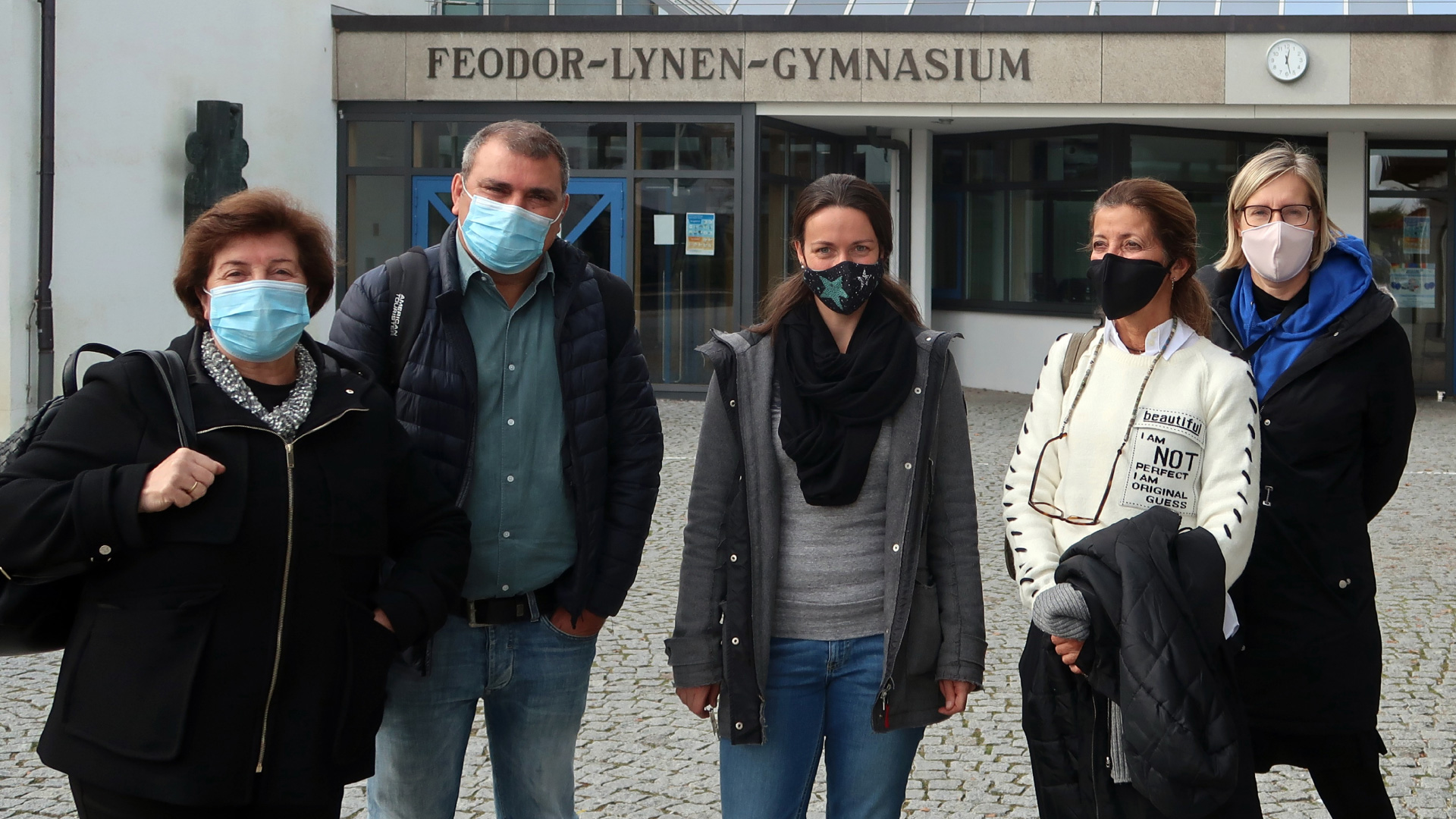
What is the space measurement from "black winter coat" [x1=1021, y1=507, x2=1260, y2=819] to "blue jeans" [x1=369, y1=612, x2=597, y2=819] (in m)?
1.02

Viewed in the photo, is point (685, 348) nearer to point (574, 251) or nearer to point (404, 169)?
point (404, 169)

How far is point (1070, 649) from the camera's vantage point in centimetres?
290

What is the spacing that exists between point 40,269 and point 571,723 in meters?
10.1

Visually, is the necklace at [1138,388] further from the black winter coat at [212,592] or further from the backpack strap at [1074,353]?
the black winter coat at [212,592]

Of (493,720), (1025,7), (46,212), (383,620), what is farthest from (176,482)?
(1025,7)

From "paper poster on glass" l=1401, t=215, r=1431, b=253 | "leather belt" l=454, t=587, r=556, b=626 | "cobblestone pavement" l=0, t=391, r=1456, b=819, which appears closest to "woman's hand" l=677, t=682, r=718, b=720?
"leather belt" l=454, t=587, r=556, b=626

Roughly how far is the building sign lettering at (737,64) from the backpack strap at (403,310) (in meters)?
12.2

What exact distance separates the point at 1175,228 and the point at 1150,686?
977 millimetres

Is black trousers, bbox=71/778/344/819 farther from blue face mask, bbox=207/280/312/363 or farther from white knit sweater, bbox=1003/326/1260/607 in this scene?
white knit sweater, bbox=1003/326/1260/607

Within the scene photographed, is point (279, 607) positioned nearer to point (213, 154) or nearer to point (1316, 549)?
point (1316, 549)

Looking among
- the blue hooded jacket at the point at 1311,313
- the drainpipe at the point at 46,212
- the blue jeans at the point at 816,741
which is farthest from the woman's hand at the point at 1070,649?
the drainpipe at the point at 46,212

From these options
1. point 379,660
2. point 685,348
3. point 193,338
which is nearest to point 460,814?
point 379,660

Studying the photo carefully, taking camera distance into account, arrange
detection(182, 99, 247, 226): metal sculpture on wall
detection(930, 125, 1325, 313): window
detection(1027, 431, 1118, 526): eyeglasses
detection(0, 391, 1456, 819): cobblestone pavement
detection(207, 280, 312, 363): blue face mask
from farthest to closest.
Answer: detection(930, 125, 1325, 313): window < detection(182, 99, 247, 226): metal sculpture on wall < detection(0, 391, 1456, 819): cobblestone pavement < detection(1027, 431, 1118, 526): eyeglasses < detection(207, 280, 312, 363): blue face mask

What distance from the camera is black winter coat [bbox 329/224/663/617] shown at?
10.0 feet
